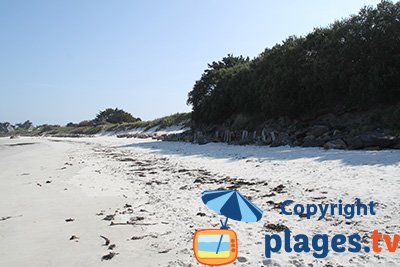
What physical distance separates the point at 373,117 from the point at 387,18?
6.13m

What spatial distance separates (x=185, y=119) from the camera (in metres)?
47.1

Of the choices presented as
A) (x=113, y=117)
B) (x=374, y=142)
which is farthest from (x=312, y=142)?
(x=113, y=117)

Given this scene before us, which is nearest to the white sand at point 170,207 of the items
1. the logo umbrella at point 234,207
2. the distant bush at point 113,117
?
the logo umbrella at point 234,207

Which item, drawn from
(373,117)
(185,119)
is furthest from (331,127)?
(185,119)

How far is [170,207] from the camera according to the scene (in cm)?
702

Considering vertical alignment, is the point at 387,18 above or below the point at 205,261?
above

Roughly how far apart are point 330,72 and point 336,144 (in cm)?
727

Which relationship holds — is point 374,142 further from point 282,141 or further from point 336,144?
point 282,141

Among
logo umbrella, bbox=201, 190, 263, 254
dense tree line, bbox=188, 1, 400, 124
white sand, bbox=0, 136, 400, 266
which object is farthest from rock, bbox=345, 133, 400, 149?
logo umbrella, bbox=201, 190, 263, 254

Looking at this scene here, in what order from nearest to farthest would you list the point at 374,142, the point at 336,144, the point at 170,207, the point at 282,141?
the point at 170,207 → the point at 374,142 → the point at 336,144 → the point at 282,141

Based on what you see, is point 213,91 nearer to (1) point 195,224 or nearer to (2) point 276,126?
(2) point 276,126

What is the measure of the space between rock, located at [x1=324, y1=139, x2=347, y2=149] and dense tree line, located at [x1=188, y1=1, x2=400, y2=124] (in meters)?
5.26

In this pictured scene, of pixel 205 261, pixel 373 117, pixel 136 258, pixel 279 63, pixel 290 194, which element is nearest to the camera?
pixel 205 261

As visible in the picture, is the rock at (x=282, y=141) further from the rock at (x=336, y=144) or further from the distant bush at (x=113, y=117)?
the distant bush at (x=113, y=117)
